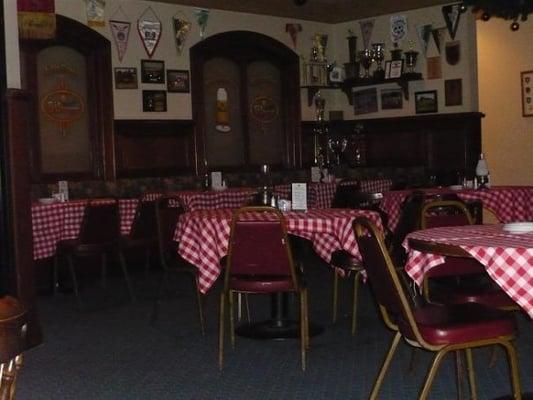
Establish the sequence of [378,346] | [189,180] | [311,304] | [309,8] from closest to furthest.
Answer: [378,346], [311,304], [189,180], [309,8]

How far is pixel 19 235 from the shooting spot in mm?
4613

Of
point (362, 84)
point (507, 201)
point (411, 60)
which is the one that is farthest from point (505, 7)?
point (362, 84)

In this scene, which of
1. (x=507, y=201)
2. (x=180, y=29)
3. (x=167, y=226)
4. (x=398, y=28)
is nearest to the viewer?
(x=167, y=226)

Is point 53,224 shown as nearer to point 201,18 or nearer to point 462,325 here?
point 201,18

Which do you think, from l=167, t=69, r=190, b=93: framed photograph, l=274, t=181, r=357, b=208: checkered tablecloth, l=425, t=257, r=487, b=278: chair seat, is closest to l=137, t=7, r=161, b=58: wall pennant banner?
l=167, t=69, r=190, b=93: framed photograph

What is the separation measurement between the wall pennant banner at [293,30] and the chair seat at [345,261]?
5493mm

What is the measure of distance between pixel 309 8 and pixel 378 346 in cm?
588

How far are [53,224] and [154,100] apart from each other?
2.65 meters

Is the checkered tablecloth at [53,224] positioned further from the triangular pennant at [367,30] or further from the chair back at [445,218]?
the triangular pennant at [367,30]

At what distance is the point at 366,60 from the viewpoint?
32.4 ft

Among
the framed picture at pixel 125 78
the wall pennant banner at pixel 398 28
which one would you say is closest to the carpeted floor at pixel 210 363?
the framed picture at pixel 125 78

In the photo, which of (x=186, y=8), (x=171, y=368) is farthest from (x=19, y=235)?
(x=186, y=8)

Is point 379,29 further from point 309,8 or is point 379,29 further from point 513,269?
point 513,269

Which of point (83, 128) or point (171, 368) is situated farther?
point (83, 128)
